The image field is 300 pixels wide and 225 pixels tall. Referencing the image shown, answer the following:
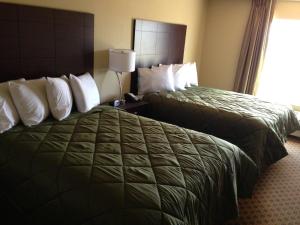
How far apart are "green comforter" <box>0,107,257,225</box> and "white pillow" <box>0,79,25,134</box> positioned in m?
0.07

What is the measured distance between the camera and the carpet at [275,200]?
2.29m

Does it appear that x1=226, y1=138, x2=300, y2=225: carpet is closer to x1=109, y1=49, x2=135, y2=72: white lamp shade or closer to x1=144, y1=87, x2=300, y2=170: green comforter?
x1=144, y1=87, x2=300, y2=170: green comforter

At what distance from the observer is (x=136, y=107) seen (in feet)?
10.5

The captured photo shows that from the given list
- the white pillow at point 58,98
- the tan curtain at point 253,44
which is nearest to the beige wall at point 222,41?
the tan curtain at point 253,44

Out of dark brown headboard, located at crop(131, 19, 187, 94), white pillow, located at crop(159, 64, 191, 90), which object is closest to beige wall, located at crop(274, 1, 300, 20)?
dark brown headboard, located at crop(131, 19, 187, 94)

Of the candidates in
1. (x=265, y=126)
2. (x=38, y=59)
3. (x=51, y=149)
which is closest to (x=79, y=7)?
(x=38, y=59)

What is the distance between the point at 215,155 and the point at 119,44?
77.9 inches

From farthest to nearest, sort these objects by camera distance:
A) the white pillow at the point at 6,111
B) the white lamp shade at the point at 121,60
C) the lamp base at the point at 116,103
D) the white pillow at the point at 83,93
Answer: the lamp base at the point at 116,103 → the white lamp shade at the point at 121,60 → the white pillow at the point at 83,93 → the white pillow at the point at 6,111

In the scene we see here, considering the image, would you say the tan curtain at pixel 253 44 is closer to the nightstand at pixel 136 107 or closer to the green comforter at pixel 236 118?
the green comforter at pixel 236 118

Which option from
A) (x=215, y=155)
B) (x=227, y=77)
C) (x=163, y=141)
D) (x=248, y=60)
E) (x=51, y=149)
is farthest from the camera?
(x=227, y=77)

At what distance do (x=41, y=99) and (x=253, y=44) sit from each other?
3666 mm

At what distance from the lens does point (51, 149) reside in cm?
171

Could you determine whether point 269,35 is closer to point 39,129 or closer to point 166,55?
point 166,55

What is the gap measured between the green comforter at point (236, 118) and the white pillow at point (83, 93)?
96cm
